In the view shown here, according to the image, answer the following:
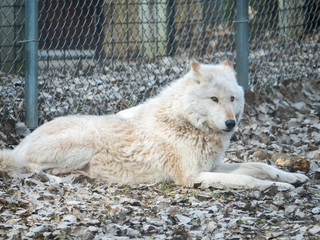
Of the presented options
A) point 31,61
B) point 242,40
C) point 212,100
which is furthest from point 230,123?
point 242,40

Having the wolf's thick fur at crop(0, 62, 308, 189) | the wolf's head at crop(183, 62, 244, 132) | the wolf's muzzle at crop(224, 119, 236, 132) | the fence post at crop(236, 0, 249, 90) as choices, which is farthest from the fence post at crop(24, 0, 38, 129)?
the fence post at crop(236, 0, 249, 90)

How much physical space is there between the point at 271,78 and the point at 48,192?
14.6ft

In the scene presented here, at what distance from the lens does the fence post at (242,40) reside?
6.34 meters

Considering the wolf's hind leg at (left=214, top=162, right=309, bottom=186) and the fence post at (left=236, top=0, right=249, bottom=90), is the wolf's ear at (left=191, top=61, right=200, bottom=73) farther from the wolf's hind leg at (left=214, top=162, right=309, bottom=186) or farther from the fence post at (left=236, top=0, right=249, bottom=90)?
the fence post at (left=236, top=0, right=249, bottom=90)

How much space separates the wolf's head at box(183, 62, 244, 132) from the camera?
13.7ft

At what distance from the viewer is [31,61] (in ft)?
16.8

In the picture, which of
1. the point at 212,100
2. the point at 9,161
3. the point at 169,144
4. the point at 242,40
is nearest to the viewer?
the point at 9,161

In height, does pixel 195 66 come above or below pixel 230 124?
above

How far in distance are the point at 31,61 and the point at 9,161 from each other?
1441 millimetres

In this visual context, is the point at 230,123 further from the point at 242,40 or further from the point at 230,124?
the point at 242,40

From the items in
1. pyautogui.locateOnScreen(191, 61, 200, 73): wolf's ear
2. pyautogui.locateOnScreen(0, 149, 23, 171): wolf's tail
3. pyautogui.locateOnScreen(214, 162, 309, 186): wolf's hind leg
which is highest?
pyautogui.locateOnScreen(191, 61, 200, 73): wolf's ear

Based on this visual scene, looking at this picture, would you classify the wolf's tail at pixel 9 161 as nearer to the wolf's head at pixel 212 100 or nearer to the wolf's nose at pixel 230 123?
the wolf's head at pixel 212 100

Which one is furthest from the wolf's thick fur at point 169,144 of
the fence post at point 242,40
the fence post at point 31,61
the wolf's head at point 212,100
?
the fence post at point 242,40

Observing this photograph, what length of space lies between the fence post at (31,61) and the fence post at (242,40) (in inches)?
106
